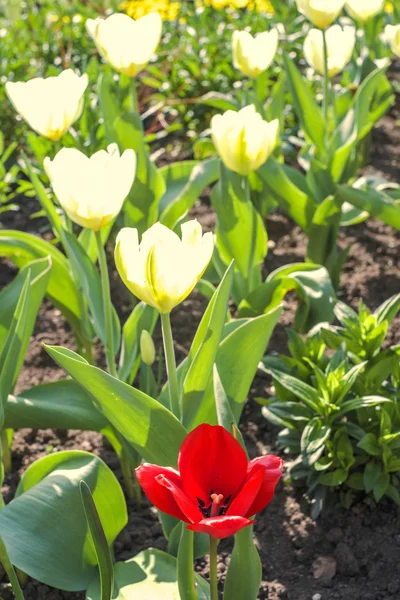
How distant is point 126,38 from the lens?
212 cm

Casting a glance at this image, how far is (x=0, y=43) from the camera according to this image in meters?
3.97

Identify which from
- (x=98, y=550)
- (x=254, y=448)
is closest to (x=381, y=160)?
(x=254, y=448)

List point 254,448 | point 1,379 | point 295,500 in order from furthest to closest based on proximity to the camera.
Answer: point 254,448, point 295,500, point 1,379

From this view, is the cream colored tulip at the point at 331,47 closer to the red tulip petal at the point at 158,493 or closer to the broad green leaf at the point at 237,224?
the broad green leaf at the point at 237,224

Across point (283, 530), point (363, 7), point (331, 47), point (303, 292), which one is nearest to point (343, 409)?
point (283, 530)

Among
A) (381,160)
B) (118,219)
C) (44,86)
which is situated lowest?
(381,160)

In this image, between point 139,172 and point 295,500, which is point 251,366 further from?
point 139,172

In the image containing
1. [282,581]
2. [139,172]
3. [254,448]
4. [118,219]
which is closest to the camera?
[282,581]

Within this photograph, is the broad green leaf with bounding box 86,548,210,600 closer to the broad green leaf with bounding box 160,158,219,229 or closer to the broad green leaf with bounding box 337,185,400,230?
the broad green leaf with bounding box 160,158,219,229

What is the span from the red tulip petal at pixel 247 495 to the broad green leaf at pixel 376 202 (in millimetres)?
1406

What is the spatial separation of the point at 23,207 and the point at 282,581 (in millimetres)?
2104

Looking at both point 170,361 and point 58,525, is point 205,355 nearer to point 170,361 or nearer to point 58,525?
point 170,361

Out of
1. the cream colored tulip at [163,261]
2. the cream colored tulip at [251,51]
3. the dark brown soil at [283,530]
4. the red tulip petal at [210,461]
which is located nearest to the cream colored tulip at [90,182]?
the cream colored tulip at [163,261]

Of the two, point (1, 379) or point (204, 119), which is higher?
point (1, 379)
